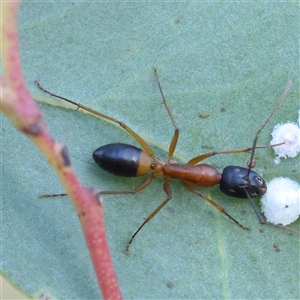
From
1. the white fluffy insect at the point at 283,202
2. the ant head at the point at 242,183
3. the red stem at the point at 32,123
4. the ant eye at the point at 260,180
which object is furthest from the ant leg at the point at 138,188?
the red stem at the point at 32,123

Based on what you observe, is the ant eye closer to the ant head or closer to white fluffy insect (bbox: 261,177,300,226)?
the ant head

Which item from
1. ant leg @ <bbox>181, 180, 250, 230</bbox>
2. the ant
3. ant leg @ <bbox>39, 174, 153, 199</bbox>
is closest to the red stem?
ant leg @ <bbox>39, 174, 153, 199</bbox>

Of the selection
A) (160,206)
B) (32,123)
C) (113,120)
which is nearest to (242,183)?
(160,206)

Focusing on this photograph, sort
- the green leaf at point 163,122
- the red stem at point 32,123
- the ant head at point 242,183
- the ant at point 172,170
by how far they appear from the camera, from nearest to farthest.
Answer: the red stem at point 32,123
the green leaf at point 163,122
the ant at point 172,170
the ant head at point 242,183

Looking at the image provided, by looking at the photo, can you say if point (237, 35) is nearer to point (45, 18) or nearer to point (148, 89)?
→ point (148, 89)

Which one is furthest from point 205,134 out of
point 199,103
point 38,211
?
point 38,211

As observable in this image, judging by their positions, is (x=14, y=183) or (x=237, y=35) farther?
(x=237, y=35)

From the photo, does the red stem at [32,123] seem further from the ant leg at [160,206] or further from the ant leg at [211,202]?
the ant leg at [211,202]
